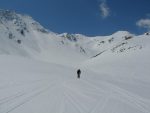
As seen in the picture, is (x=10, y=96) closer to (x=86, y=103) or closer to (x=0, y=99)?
(x=0, y=99)

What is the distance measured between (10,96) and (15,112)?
3.18 m

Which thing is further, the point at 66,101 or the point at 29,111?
the point at 66,101

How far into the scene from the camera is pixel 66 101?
535 inches

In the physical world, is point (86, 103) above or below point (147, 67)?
below

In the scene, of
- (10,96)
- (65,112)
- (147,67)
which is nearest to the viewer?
(65,112)

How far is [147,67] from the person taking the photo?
57.2 metres

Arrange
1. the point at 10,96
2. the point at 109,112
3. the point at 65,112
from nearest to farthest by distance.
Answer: the point at 65,112 → the point at 109,112 → the point at 10,96

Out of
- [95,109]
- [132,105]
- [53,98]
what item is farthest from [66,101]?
[132,105]

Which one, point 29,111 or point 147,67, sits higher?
point 147,67

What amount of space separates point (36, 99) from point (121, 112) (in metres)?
4.43

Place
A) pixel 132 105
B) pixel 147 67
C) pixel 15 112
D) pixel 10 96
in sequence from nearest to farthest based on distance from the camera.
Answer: pixel 15 112 → pixel 10 96 → pixel 132 105 → pixel 147 67

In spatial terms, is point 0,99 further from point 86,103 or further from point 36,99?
point 86,103

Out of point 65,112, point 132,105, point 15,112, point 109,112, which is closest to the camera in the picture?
point 15,112

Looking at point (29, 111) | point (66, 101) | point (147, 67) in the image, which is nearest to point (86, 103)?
point (66, 101)
